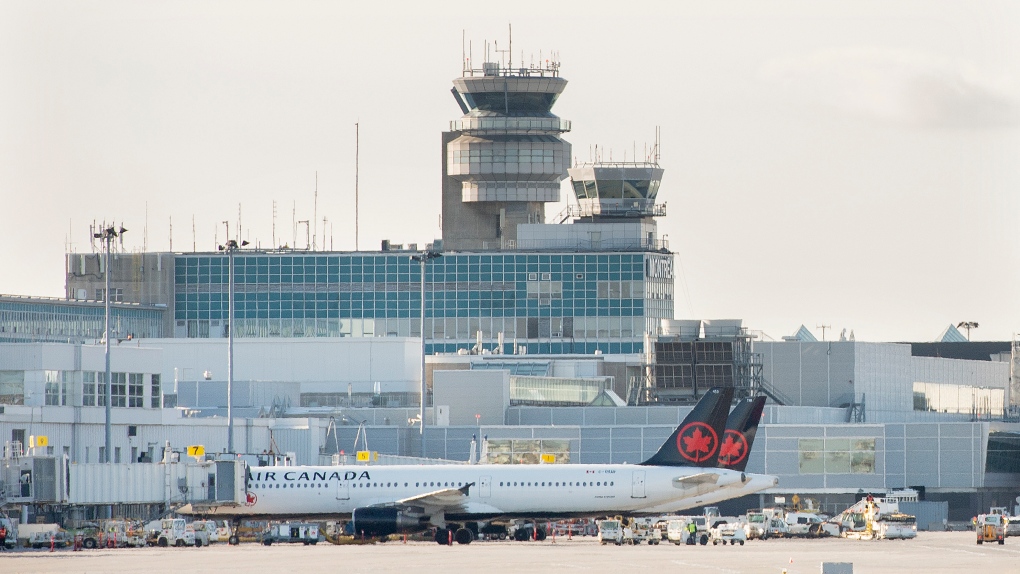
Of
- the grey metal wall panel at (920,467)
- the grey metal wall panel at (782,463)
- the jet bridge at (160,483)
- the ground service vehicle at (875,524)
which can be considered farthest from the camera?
the grey metal wall panel at (920,467)

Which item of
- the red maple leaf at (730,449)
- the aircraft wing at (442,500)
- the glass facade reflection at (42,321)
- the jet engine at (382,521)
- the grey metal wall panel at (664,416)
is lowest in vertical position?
the jet engine at (382,521)

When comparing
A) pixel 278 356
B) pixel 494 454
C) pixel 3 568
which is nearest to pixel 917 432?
pixel 494 454

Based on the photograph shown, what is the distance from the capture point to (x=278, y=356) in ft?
590

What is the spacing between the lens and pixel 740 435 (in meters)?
105

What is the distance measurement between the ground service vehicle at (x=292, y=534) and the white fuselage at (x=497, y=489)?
143 inches

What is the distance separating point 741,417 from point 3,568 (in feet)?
143

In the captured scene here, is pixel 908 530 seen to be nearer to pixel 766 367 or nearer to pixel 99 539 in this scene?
pixel 99 539

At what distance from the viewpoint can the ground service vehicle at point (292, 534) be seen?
105312mm

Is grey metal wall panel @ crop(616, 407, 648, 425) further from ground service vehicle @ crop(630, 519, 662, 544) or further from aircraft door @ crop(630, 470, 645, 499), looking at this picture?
aircraft door @ crop(630, 470, 645, 499)

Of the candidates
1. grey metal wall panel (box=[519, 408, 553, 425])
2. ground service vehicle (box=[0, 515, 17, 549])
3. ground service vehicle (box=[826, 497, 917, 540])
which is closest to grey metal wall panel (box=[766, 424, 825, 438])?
grey metal wall panel (box=[519, 408, 553, 425])

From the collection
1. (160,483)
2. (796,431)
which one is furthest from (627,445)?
(160,483)

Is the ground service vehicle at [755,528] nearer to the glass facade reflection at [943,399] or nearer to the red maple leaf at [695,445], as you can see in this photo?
the red maple leaf at [695,445]

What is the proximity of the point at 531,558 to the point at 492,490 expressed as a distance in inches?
715

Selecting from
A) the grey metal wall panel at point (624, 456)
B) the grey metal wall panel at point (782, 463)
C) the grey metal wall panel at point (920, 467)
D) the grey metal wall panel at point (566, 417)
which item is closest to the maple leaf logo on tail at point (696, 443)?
the grey metal wall panel at point (624, 456)
